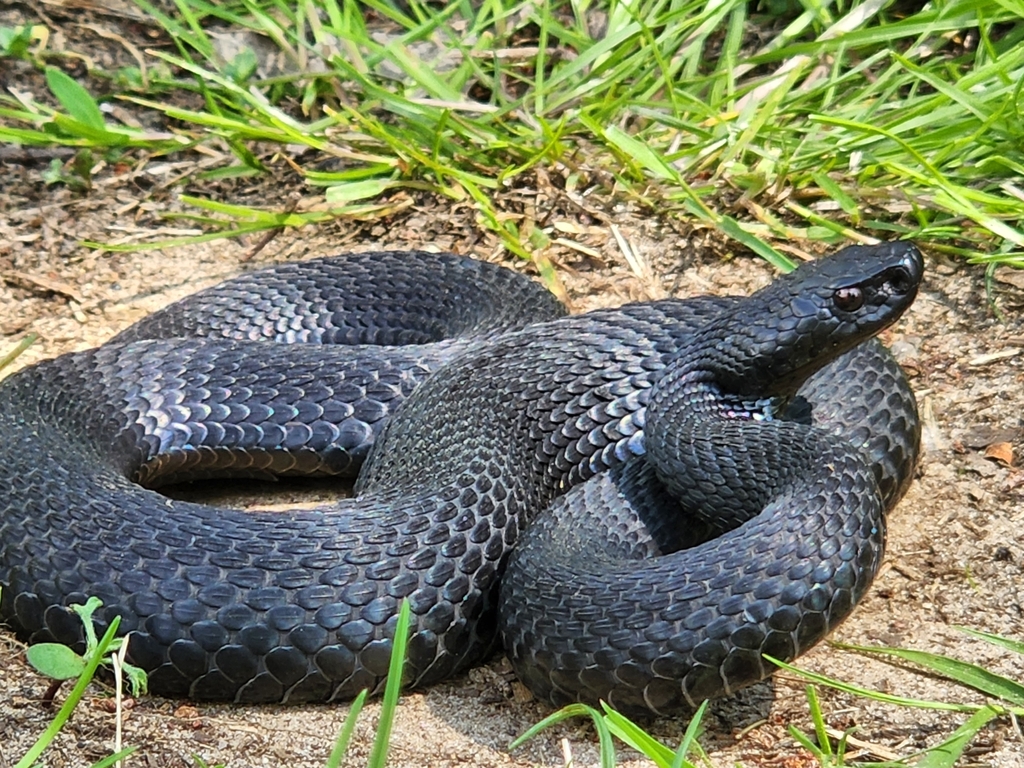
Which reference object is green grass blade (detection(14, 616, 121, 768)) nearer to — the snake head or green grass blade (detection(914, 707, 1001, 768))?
green grass blade (detection(914, 707, 1001, 768))

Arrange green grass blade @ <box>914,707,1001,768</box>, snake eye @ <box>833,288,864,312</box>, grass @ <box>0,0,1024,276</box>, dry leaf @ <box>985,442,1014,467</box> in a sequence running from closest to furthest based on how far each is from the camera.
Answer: green grass blade @ <box>914,707,1001,768</box> → snake eye @ <box>833,288,864,312</box> → dry leaf @ <box>985,442,1014,467</box> → grass @ <box>0,0,1024,276</box>

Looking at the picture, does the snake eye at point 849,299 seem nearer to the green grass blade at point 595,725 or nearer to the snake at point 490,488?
the snake at point 490,488

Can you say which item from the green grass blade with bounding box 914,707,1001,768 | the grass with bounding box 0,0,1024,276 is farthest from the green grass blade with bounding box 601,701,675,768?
the grass with bounding box 0,0,1024,276

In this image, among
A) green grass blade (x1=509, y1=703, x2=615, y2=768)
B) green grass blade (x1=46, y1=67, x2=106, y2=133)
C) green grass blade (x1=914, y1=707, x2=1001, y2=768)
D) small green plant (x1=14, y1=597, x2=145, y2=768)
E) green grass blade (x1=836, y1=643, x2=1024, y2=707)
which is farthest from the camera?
green grass blade (x1=46, y1=67, x2=106, y2=133)

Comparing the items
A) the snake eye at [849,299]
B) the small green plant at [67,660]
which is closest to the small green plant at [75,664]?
the small green plant at [67,660]

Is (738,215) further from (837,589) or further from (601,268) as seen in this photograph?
(837,589)

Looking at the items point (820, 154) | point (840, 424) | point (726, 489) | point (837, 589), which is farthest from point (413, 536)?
point (820, 154)

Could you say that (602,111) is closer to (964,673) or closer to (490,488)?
(490,488)
